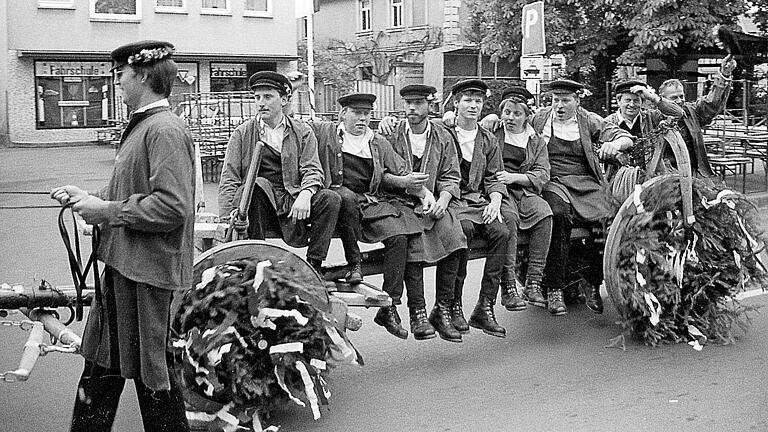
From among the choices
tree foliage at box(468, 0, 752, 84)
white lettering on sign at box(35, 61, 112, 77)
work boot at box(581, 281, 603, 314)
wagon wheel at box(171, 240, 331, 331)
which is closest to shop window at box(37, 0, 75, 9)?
white lettering on sign at box(35, 61, 112, 77)

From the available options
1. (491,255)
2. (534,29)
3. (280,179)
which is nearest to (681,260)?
(491,255)

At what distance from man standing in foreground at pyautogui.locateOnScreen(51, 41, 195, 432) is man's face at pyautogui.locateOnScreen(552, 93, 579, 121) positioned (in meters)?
3.65

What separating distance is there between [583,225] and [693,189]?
0.80 metres

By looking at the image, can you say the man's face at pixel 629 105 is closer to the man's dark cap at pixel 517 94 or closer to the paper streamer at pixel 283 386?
the man's dark cap at pixel 517 94

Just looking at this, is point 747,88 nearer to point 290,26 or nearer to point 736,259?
point 736,259

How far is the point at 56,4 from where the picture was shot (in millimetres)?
28812

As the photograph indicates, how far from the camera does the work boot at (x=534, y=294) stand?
652 cm

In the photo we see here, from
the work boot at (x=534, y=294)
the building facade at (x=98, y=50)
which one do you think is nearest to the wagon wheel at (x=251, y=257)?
the work boot at (x=534, y=294)

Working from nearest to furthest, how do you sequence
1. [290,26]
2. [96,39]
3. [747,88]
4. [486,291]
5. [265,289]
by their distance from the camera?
[265,289] → [486,291] → [747,88] → [96,39] → [290,26]

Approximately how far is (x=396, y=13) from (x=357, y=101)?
29.5 m

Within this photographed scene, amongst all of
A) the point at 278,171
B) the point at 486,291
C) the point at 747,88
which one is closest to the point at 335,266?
the point at 278,171

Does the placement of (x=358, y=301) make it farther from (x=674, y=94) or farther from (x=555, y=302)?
(x=674, y=94)

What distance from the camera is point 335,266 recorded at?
19.2 feet

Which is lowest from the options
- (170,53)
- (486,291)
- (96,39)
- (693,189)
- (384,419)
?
(384,419)
